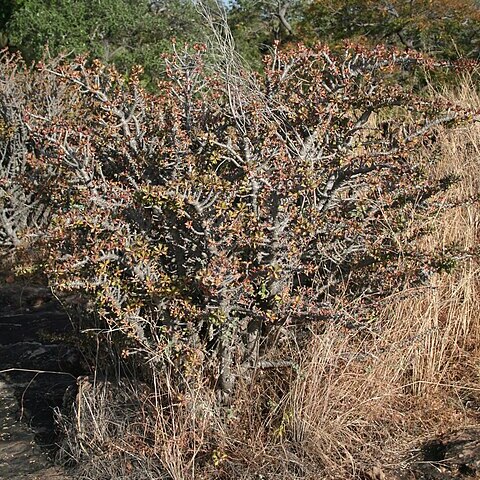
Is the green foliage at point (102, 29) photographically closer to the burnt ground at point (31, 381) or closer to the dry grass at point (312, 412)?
the burnt ground at point (31, 381)

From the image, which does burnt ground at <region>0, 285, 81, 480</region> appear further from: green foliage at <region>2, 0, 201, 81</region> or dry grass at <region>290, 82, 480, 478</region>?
green foliage at <region>2, 0, 201, 81</region>

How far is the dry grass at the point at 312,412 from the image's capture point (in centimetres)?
305

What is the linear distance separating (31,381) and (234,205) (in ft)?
5.58

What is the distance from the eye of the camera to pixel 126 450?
10.5 feet

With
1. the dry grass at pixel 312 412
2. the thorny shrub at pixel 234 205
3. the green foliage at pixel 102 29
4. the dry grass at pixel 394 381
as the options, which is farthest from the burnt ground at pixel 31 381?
the green foliage at pixel 102 29

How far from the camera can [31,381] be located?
160 inches

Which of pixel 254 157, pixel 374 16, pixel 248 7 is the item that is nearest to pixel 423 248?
pixel 254 157

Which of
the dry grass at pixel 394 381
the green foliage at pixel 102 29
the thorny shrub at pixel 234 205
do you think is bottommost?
the dry grass at pixel 394 381

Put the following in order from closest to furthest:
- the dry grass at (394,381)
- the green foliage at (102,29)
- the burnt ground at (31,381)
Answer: the dry grass at (394,381), the burnt ground at (31,381), the green foliage at (102,29)

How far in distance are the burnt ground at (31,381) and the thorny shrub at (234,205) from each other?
690 millimetres

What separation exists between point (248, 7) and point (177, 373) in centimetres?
1557

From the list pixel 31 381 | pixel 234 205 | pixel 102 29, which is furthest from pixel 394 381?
pixel 102 29

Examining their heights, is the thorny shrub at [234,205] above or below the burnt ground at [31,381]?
above

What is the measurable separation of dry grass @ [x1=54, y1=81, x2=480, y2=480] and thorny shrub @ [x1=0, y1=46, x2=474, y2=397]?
0.55ft
